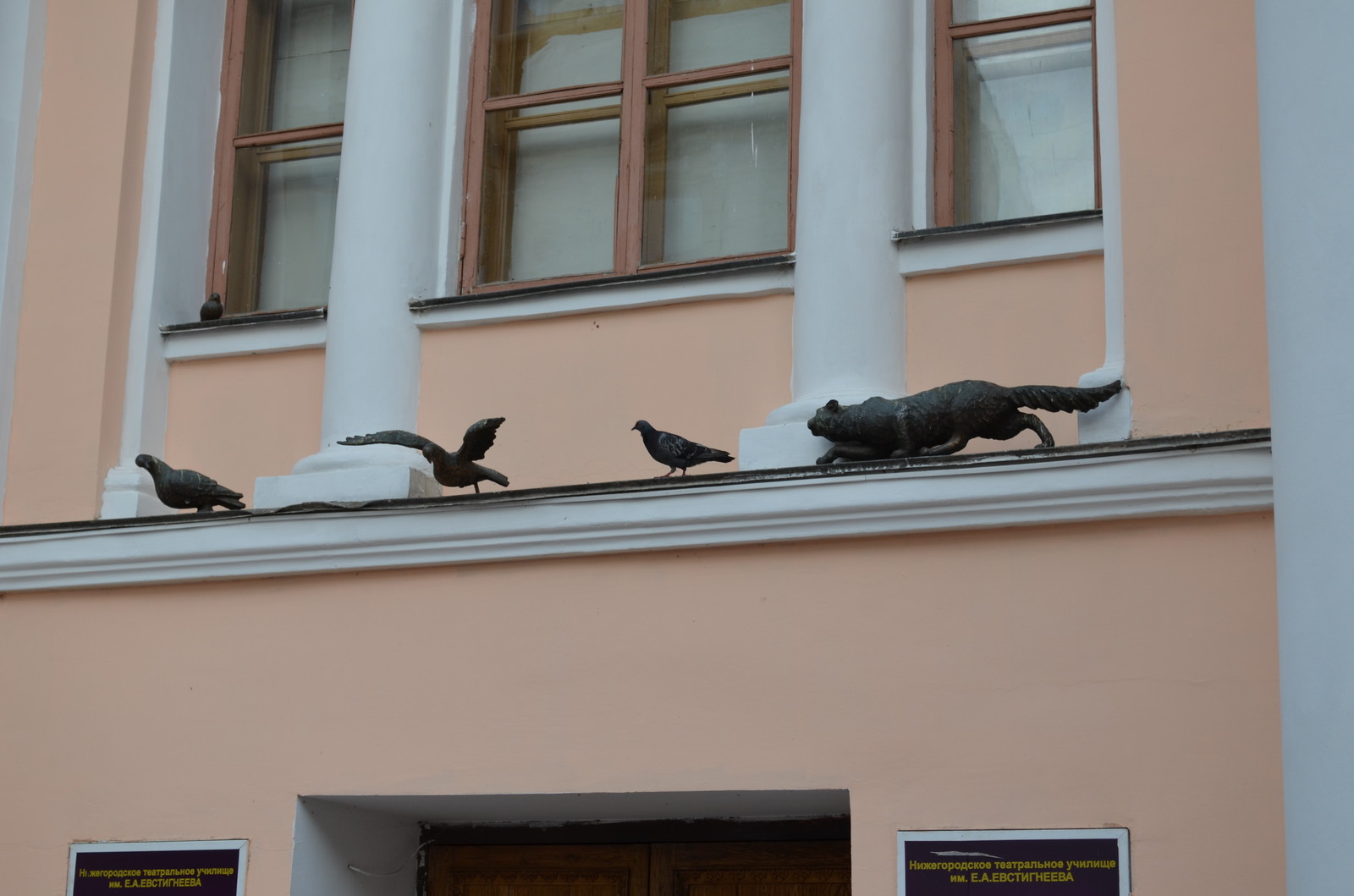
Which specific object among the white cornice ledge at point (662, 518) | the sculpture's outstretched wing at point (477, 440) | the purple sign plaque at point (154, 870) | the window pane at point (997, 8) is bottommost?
the purple sign plaque at point (154, 870)

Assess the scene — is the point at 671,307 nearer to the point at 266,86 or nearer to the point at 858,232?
the point at 858,232

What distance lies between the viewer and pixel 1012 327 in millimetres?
5469

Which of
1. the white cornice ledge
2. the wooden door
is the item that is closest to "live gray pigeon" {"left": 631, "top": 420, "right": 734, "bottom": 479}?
the white cornice ledge

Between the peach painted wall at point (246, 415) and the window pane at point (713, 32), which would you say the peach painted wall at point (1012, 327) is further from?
the peach painted wall at point (246, 415)

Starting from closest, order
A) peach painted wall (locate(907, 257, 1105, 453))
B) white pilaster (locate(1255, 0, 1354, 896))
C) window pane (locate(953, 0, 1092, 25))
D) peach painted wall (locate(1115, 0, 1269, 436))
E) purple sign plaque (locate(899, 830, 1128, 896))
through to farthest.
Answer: white pilaster (locate(1255, 0, 1354, 896)), purple sign plaque (locate(899, 830, 1128, 896)), peach painted wall (locate(1115, 0, 1269, 436)), peach painted wall (locate(907, 257, 1105, 453)), window pane (locate(953, 0, 1092, 25))

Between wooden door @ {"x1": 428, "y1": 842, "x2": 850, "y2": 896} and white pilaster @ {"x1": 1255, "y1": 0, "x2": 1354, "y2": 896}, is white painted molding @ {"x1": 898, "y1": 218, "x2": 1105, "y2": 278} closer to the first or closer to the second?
white pilaster @ {"x1": 1255, "y1": 0, "x2": 1354, "y2": 896}

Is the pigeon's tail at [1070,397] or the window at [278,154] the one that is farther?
the window at [278,154]

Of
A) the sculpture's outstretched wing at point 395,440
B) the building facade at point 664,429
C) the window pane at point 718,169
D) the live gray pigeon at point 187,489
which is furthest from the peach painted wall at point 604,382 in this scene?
the live gray pigeon at point 187,489

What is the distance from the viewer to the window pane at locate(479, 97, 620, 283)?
636 centimetres

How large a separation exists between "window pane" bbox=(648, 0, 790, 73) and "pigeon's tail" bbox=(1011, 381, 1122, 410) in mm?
1713

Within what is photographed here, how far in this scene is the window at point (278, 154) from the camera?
6.81 meters

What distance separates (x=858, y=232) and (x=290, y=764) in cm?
227

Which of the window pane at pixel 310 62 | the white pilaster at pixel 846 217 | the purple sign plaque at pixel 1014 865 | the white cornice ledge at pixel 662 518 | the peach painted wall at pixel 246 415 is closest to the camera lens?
the purple sign plaque at pixel 1014 865

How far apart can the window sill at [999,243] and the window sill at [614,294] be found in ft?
1.23
